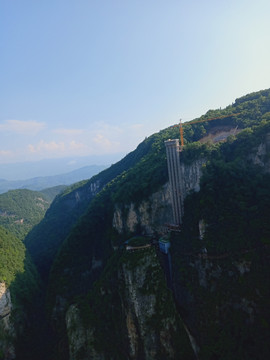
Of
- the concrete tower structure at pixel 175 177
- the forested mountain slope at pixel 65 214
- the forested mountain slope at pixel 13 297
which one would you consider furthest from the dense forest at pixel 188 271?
the forested mountain slope at pixel 65 214

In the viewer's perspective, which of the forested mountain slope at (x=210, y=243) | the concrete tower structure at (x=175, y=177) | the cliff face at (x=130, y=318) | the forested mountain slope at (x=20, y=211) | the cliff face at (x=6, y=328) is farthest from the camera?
the forested mountain slope at (x=20, y=211)

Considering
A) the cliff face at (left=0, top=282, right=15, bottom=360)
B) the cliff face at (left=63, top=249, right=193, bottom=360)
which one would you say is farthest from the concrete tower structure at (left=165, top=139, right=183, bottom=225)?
the cliff face at (left=0, top=282, right=15, bottom=360)

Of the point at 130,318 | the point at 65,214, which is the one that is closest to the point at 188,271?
the point at 130,318

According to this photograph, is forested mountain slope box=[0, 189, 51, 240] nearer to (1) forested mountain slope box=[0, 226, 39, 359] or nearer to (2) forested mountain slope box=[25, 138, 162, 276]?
(2) forested mountain slope box=[25, 138, 162, 276]

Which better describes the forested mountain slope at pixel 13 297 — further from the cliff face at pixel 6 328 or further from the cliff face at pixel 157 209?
the cliff face at pixel 157 209

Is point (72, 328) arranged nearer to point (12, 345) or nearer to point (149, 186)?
point (12, 345)

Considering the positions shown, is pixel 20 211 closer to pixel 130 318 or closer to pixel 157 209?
pixel 157 209
